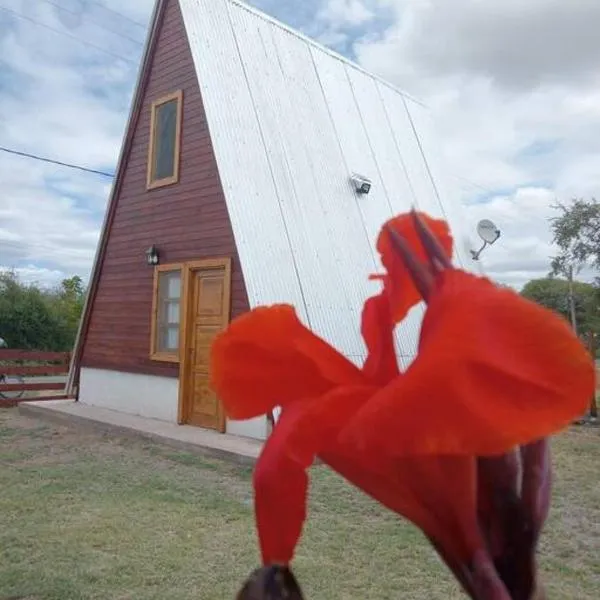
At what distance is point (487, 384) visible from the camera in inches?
12.8

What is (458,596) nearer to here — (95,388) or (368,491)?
(368,491)

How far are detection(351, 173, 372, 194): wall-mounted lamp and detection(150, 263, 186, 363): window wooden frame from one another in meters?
2.70

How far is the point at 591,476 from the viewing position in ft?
20.3

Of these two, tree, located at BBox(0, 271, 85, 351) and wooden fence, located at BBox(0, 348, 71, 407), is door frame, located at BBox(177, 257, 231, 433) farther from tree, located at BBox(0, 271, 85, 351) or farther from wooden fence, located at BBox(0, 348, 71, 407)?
tree, located at BBox(0, 271, 85, 351)

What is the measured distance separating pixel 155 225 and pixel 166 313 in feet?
4.01

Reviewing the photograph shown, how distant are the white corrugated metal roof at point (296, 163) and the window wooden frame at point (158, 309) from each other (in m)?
1.33

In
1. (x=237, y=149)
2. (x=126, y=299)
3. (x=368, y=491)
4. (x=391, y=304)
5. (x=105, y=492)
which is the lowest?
(x=105, y=492)

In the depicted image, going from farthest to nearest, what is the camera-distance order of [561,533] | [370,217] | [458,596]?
1. [370,217]
2. [561,533]
3. [458,596]

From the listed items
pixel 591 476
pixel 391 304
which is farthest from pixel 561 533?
pixel 391 304

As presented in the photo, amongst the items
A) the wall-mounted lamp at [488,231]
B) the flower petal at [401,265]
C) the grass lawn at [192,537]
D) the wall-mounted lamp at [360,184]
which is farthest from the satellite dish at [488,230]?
the flower petal at [401,265]

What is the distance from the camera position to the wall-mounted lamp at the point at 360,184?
9.03m

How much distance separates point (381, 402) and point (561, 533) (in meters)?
4.81

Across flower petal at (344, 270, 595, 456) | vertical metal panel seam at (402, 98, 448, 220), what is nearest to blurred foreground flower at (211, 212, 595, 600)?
flower petal at (344, 270, 595, 456)

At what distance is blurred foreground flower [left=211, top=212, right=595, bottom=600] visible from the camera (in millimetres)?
325
